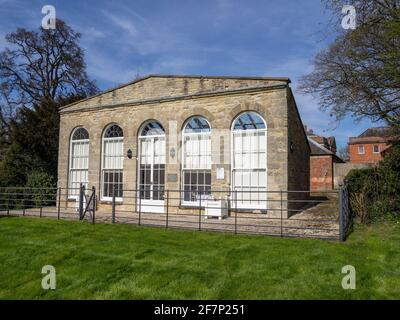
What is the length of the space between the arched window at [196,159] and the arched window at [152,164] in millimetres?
1062

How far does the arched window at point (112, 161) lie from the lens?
14805 mm

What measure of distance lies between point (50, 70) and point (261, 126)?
1983 centimetres

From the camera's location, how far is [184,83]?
13.7 meters

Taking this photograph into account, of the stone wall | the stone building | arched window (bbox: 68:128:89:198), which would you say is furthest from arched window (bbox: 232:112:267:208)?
arched window (bbox: 68:128:89:198)

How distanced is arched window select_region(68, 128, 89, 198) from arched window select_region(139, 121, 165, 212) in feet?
10.2

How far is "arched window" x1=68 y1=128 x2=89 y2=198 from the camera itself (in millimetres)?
15781

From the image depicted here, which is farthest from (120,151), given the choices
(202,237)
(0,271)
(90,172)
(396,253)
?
(396,253)

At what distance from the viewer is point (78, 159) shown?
1600 cm

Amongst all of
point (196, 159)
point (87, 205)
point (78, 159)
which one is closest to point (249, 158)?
point (196, 159)

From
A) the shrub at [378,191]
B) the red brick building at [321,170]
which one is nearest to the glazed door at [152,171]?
the shrub at [378,191]

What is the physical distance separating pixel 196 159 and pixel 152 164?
2.03 metres

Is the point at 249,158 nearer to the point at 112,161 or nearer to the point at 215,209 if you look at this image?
the point at 215,209

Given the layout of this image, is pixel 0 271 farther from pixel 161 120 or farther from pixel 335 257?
pixel 161 120

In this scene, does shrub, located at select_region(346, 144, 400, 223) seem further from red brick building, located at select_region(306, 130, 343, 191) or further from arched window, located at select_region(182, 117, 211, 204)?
red brick building, located at select_region(306, 130, 343, 191)
